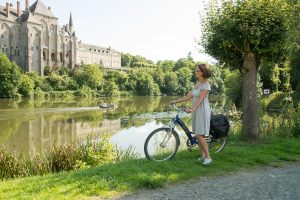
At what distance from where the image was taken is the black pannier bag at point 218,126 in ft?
25.0

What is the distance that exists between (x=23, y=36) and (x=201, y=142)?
95.8 metres

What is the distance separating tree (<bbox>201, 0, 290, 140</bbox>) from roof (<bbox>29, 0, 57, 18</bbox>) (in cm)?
9759

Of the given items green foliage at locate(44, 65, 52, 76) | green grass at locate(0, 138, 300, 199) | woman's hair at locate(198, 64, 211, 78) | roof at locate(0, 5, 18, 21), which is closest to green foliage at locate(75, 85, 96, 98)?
green foliage at locate(44, 65, 52, 76)

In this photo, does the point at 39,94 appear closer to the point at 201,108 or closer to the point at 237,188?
the point at 201,108

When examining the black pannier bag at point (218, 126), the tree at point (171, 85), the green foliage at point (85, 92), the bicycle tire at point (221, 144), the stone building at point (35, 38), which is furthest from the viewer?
the tree at point (171, 85)

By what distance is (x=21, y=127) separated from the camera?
28562mm

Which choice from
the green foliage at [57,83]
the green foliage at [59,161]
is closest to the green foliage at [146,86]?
the green foliage at [57,83]

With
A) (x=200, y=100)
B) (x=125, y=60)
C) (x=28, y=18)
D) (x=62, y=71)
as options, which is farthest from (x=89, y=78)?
(x=125, y=60)

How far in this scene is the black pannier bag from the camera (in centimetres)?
761

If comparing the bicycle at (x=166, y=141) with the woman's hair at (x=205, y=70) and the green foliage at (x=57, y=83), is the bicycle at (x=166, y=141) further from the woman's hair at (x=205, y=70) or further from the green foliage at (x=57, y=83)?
the green foliage at (x=57, y=83)

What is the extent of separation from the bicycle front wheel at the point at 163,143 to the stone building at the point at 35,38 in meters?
91.5

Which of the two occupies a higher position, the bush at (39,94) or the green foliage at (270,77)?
the green foliage at (270,77)

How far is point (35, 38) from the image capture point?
315ft

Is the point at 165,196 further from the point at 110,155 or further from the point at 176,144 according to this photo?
the point at 110,155
